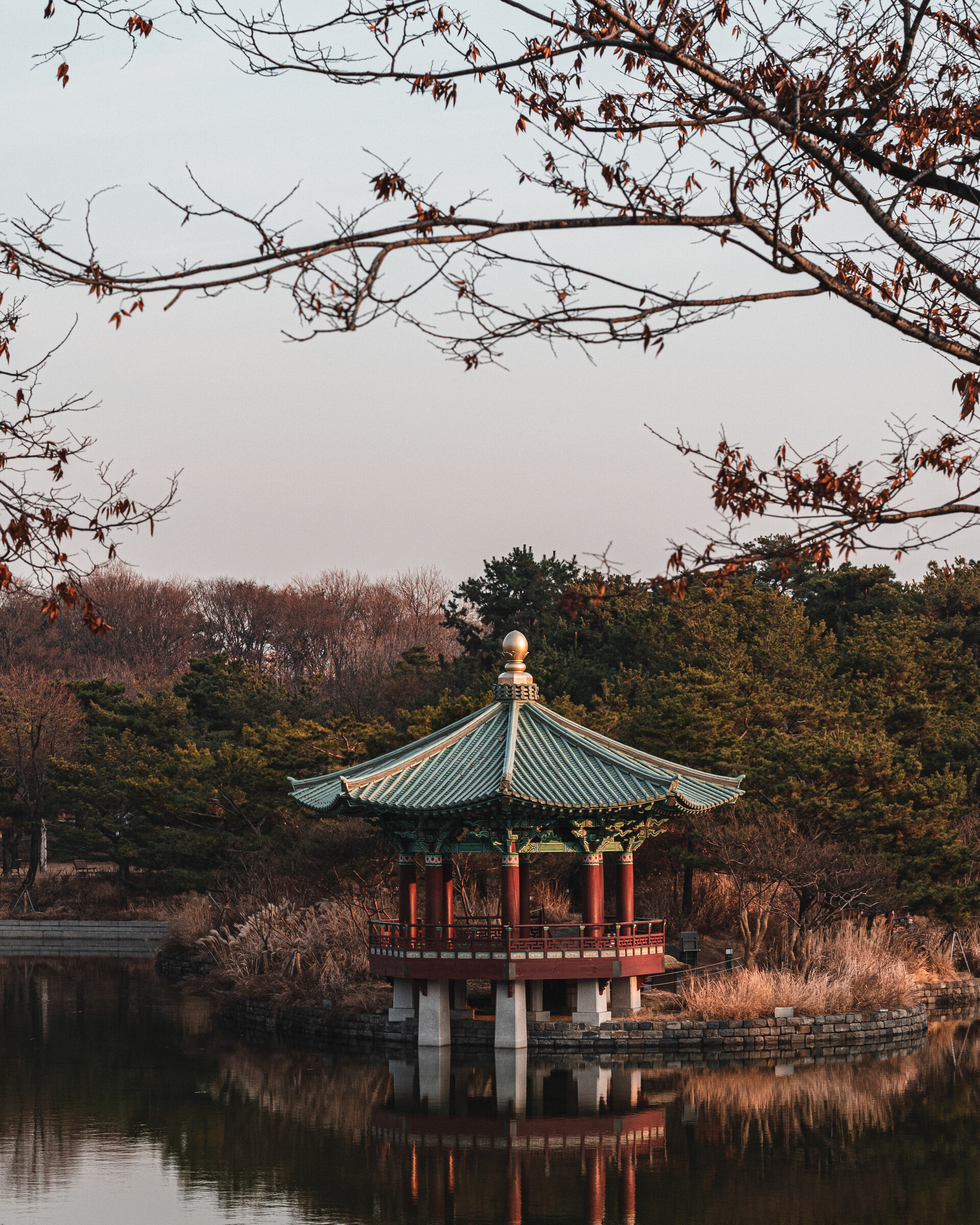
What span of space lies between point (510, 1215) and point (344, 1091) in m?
5.29

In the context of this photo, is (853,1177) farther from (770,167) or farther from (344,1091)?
(770,167)

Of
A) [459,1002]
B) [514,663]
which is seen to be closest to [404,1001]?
[459,1002]

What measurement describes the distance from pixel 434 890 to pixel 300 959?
12.3 feet

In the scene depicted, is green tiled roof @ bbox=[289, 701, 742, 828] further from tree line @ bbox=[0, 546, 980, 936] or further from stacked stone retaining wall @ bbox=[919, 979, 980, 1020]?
stacked stone retaining wall @ bbox=[919, 979, 980, 1020]

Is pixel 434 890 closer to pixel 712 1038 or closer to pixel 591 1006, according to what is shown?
pixel 591 1006

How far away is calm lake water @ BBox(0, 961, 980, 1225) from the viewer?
1084 cm

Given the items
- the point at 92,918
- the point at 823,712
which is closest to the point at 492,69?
the point at 823,712

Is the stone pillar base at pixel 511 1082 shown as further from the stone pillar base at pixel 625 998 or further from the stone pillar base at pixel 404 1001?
the stone pillar base at pixel 404 1001

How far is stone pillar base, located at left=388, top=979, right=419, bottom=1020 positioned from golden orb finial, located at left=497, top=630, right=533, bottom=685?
13.7 ft

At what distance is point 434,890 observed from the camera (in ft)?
59.2

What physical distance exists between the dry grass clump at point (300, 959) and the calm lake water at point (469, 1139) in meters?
1.64

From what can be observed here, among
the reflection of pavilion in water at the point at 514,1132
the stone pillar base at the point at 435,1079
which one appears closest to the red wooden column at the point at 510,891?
the stone pillar base at the point at 435,1079

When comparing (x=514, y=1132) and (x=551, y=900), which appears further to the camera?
(x=551, y=900)

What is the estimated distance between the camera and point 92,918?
3253 centimetres
